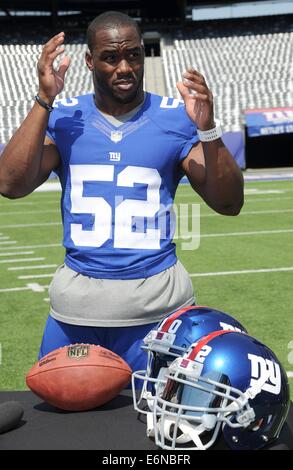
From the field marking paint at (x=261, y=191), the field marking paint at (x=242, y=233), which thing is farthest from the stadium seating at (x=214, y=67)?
the field marking paint at (x=242, y=233)

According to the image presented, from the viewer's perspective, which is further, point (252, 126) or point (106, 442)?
point (252, 126)

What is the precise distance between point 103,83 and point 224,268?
17.1 ft

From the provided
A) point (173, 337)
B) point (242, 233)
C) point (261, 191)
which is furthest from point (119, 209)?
point (261, 191)

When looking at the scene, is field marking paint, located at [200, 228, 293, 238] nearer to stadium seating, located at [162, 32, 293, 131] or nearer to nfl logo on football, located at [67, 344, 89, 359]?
nfl logo on football, located at [67, 344, 89, 359]

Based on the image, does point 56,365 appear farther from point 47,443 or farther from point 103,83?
point 103,83

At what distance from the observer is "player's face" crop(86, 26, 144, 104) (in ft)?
7.48

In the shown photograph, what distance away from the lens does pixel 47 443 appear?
1771 mm

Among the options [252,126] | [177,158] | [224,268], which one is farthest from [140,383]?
[252,126]

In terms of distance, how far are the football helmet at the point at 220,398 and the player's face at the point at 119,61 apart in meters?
0.94

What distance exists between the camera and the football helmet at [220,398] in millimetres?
1695

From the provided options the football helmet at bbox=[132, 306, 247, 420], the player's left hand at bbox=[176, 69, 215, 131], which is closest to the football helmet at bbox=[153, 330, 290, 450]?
the football helmet at bbox=[132, 306, 247, 420]

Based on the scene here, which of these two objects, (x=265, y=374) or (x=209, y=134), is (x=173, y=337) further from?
(x=209, y=134)

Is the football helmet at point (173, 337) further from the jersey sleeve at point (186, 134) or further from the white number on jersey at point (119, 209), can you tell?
the jersey sleeve at point (186, 134)

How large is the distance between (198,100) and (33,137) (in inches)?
20.6
